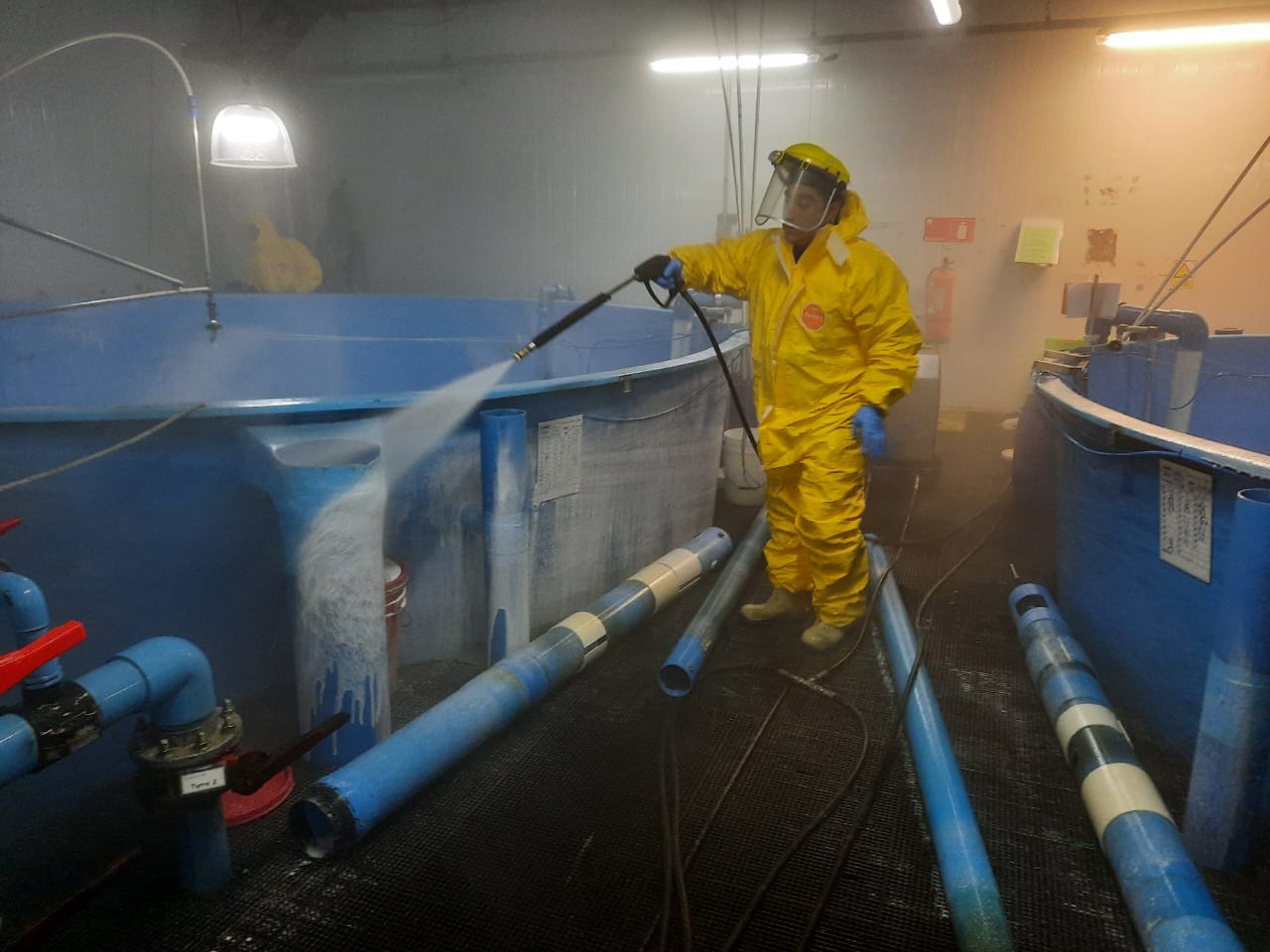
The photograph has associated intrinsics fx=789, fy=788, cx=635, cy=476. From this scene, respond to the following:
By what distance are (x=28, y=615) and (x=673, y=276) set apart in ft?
6.08

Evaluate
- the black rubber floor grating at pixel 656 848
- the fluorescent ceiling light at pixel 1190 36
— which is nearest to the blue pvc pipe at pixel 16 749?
the black rubber floor grating at pixel 656 848

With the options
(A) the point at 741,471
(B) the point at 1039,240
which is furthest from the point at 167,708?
(B) the point at 1039,240

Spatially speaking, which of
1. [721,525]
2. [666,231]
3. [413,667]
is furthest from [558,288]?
[413,667]

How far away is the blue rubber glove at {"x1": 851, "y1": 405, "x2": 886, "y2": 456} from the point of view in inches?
92.0

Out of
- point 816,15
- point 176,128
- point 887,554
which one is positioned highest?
point 816,15

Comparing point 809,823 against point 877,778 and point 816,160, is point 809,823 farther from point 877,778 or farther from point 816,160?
point 816,160

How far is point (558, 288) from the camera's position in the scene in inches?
205

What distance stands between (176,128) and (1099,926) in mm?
6397

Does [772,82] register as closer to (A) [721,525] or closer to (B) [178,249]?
(A) [721,525]

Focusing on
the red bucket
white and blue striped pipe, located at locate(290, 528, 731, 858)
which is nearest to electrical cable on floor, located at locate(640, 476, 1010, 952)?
white and blue striped pipe, located at locate(290, 528, 731, 858)

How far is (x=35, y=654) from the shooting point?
121 centimetres

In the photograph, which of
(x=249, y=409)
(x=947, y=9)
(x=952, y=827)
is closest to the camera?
(x=952, y=827)

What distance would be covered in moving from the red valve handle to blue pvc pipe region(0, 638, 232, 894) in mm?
110

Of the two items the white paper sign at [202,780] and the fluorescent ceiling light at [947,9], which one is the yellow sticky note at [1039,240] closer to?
the fluorescent ceiling light at [947,9]
